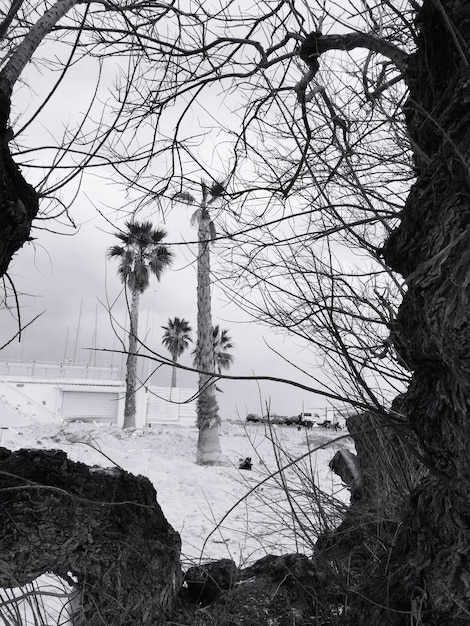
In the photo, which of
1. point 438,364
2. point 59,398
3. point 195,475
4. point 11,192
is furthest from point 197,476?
point 59,398

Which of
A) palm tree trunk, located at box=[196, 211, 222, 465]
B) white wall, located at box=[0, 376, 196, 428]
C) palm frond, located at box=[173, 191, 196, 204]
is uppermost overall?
white wall, located at box=[0, 376, 196, 428]

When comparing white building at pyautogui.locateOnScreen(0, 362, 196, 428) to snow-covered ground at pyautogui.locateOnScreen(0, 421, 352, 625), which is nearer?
snow-covered ground at pyautogui.locateOnScreen(0, 421, 352, 625)

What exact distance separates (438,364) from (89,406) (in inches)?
1319

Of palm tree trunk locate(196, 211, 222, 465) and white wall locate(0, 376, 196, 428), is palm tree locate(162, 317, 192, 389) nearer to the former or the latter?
white wall locate(0, 376, 196, 428)

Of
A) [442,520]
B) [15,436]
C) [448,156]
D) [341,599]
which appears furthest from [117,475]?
[15,436]

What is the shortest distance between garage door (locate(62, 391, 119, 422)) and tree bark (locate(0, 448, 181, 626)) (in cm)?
3067

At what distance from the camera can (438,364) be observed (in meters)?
1.59

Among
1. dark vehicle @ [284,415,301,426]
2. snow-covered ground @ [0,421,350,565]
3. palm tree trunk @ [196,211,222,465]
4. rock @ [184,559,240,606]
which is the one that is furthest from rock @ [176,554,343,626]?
dark vehicle @ [284,415,301,426]

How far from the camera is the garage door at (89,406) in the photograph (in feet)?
106

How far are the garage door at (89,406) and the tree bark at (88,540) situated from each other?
30.7m

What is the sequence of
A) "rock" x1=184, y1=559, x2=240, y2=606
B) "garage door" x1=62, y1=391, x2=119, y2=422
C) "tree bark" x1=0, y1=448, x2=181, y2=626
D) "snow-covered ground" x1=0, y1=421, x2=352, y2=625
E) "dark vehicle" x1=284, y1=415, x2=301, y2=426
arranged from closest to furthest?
"tree bark" x1=0, y1=448, x2=181, y2=626, "rock" x1=184, y1=559, x2=240, y2=606, "snow-covered ground" x1=0, y1=421, x2=352, y2=625, "dark vehicle" x1=284, y1=415, x2=301, y2=426, "garage door" x1=62, y1=391, x2=119, y2=422

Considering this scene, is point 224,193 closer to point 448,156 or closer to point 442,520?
point 448,156

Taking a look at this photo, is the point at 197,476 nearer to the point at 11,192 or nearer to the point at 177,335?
the point at 11,192

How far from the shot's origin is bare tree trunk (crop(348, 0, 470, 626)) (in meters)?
1.43
